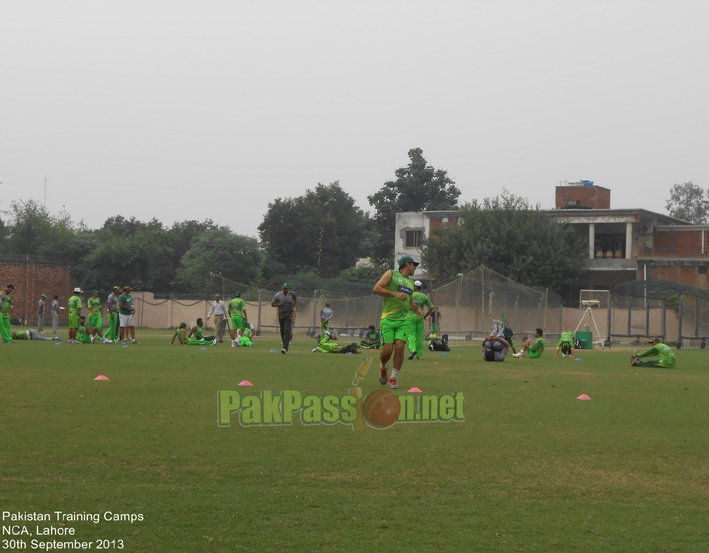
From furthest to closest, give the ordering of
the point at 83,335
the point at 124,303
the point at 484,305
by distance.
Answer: the point at 484,305 < the point at 83,335 < the point at 124,303

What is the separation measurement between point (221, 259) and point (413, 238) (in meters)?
15.1

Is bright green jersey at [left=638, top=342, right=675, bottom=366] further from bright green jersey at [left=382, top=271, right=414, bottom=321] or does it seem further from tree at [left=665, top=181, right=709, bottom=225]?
tree at [left=665, top=181, right=709, bottom=225]

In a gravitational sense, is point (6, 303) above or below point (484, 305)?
below

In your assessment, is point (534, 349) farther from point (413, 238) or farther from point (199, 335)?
point (413, 238)

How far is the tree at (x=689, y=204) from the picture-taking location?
4021 inches

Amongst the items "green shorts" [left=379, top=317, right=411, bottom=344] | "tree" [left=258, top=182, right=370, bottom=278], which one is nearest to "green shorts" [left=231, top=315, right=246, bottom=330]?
"green shorts" [left=379, top=317, right=411, bottom=344]

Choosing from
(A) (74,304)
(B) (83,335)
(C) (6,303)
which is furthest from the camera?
(A) (74,304)

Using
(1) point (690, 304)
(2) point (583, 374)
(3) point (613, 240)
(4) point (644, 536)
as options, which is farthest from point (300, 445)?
(3) point (613, 240)

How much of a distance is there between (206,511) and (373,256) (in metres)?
72.2

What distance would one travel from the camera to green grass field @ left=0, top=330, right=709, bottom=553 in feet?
17.9

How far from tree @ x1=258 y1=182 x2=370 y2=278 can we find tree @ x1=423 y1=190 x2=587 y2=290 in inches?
759

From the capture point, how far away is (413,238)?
68312mm

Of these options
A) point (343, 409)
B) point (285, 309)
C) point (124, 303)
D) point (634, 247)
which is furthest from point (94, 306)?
point (634, 247)

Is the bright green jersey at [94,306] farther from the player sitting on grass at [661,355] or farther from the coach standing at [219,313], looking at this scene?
the player sitting on grass at [661,355]
